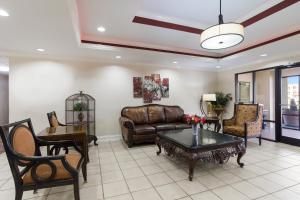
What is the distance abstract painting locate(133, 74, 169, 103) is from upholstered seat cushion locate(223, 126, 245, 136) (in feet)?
6.74

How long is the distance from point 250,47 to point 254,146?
2.45 meters

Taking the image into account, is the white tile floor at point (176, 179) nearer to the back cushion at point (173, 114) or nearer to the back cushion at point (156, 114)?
the back cushion at point (156, 114)

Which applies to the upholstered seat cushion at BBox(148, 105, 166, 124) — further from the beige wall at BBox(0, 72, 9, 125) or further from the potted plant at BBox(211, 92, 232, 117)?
the beige wall at BBox(0, 72, 9, 125)

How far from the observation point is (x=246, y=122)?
3.89 metres

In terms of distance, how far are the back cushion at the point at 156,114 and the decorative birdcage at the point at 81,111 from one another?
161cm

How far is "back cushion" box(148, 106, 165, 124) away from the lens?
15.9 ft

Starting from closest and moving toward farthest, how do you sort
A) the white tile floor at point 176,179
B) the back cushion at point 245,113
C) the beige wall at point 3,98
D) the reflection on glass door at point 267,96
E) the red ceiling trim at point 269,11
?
the white tile floor at point 176,179, the red ceiling trim at point 269,11, the back cushion at point 245,113, the reflection on glass door at point 267,96, the beige wall at point 3,98

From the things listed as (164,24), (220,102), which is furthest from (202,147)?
(220,102)

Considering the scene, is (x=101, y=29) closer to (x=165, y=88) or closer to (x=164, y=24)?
(x=164, y=24)

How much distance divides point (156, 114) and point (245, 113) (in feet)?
8.19

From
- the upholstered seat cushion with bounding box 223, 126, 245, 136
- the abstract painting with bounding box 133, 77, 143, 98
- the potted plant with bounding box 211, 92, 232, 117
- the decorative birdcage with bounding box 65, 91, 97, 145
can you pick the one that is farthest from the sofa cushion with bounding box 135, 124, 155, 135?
the potted plant with bounding box 211, 92, 232, 117

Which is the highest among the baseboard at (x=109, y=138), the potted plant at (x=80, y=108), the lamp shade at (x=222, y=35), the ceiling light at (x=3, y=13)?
the ceiling light at (x=3, y=13)

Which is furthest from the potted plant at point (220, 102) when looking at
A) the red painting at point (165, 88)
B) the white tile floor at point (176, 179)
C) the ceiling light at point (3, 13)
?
the ceiling light at point (3, 13)

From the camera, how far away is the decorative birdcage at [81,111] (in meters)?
4.15
